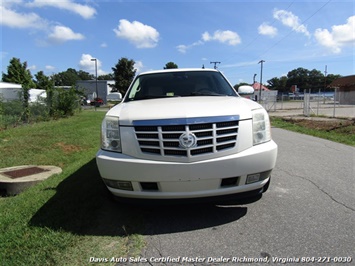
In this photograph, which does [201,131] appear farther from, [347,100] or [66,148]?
[347,100]

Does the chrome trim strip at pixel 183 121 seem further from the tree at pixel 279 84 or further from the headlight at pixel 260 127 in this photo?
the tree at pixel 279 84

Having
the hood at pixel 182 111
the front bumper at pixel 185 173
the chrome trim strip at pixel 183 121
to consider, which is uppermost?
the hood at pixel 182 111

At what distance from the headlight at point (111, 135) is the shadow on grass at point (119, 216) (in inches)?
27.2

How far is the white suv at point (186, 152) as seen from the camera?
10.1 feet

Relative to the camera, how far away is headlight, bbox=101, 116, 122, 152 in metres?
3.27

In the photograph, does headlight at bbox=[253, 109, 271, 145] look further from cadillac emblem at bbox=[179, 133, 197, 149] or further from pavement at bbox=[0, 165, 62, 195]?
pavement at bbox=[0, 165, 62, 195]

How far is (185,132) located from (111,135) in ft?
2.81

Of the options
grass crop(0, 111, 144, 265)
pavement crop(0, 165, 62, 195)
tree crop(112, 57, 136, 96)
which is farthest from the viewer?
tree crop(112, 57, 136, 96)

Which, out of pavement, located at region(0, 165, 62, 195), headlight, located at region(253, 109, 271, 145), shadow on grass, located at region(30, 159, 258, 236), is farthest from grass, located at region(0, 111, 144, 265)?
headlight, located at region(253, 109, 271, 145)

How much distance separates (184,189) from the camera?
3123mm

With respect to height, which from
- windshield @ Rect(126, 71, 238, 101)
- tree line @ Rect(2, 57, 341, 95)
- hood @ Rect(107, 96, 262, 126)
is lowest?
hood @ Rect(107, 96, 262, 126)

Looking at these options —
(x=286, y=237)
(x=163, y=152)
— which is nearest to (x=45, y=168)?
(x=163, y=152)

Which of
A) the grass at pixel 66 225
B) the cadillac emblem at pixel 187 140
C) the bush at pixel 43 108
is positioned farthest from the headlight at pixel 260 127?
the bush at pixel 43 108

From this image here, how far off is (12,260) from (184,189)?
172cm
